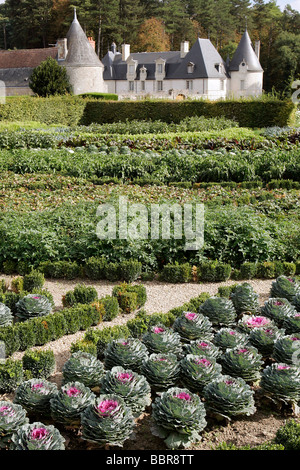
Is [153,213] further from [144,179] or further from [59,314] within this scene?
[144,179]

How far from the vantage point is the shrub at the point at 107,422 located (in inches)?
113

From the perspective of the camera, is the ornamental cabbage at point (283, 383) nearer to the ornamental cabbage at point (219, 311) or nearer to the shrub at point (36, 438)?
the ornamental cabbage at point (219, 311)

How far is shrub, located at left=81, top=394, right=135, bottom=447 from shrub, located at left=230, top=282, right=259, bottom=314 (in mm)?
2033

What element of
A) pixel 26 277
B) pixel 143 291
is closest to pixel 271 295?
pixel 143 291

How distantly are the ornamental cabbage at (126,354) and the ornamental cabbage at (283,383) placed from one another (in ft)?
2.76

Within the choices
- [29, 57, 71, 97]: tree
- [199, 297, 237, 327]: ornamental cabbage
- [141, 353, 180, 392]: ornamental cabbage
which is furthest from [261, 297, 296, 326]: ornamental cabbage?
[29, 57, 71, 97]: tree

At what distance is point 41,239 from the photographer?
20.2 ft

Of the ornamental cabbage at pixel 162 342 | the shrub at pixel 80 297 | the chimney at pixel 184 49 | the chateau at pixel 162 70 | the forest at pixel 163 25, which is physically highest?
Answer: the forest at pixel 163 25

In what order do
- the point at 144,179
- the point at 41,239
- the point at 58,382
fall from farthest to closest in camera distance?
the point at 144,179 → the point at 41,239 → the point at 58,382

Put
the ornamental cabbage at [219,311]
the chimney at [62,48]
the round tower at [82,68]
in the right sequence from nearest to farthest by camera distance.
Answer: the ornamental cabbage at [219,311], the round tower at [82,68], the chimney at [62,48]

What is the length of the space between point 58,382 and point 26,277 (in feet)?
6.07

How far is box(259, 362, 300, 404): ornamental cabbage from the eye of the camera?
3.36m

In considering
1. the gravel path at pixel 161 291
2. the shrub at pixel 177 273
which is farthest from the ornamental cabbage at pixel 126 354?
the shrub at pixel 177 273

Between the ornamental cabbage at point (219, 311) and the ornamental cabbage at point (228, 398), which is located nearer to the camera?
the ornamental cabbage at point (228, 398)
